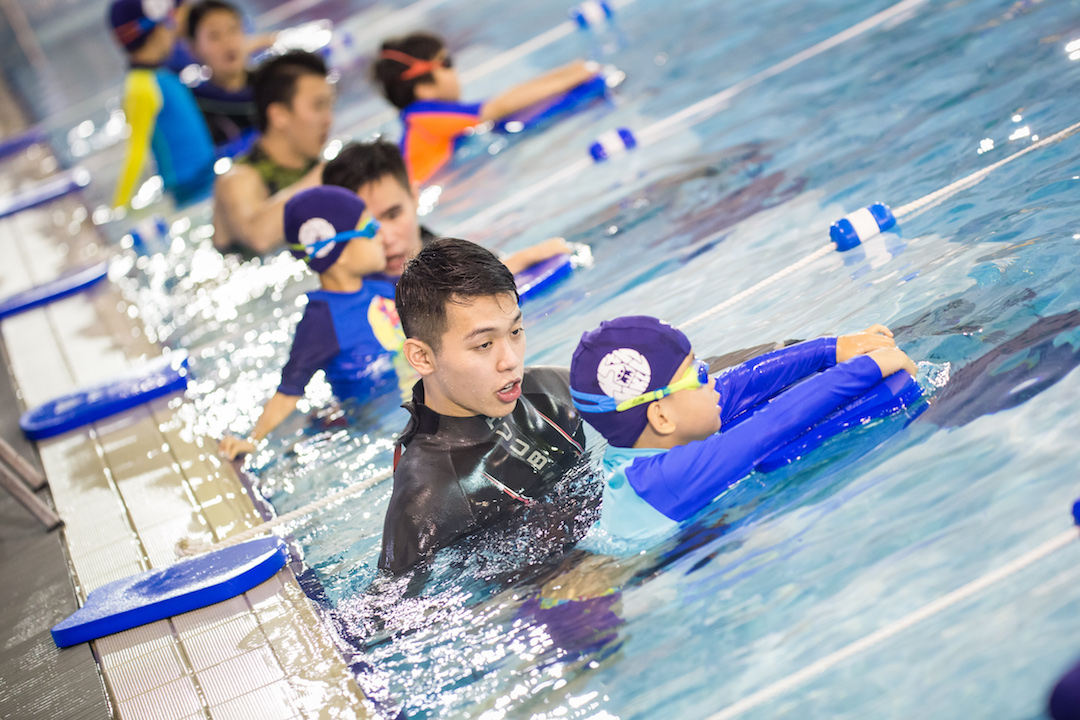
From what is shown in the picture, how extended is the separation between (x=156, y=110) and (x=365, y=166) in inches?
146

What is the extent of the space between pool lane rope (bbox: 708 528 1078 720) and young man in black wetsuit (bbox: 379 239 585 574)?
1081 mm

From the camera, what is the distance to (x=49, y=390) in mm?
5922

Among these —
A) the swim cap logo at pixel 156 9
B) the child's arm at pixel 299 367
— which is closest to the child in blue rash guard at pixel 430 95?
the swim cap logo at pixel 156 9

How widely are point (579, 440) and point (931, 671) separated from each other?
1522mm

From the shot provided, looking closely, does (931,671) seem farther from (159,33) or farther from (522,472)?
(159,33)

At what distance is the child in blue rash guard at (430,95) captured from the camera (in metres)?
7.21

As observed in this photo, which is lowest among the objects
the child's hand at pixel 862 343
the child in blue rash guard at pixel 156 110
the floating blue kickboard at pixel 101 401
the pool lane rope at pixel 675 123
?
the child's hand at pixel 862 343

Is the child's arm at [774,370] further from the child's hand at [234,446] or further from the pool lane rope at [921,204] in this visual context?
the child's hand at [234,446]

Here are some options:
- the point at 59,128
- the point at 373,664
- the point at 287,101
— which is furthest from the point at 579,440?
the point at 59,128

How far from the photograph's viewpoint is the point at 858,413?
3.12 metres

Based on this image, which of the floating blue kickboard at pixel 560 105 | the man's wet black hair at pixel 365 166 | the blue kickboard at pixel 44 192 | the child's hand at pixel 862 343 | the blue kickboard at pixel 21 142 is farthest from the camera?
the blue kickboard at pixel 21 142

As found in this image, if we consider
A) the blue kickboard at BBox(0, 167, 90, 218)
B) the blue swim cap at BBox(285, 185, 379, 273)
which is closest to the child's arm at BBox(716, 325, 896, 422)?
the blue swim cap at BBox(285, 185, 379, 273)

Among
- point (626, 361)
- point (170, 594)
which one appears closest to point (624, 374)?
point (626, 361)

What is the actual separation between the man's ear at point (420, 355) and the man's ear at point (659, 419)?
66 centimetres
